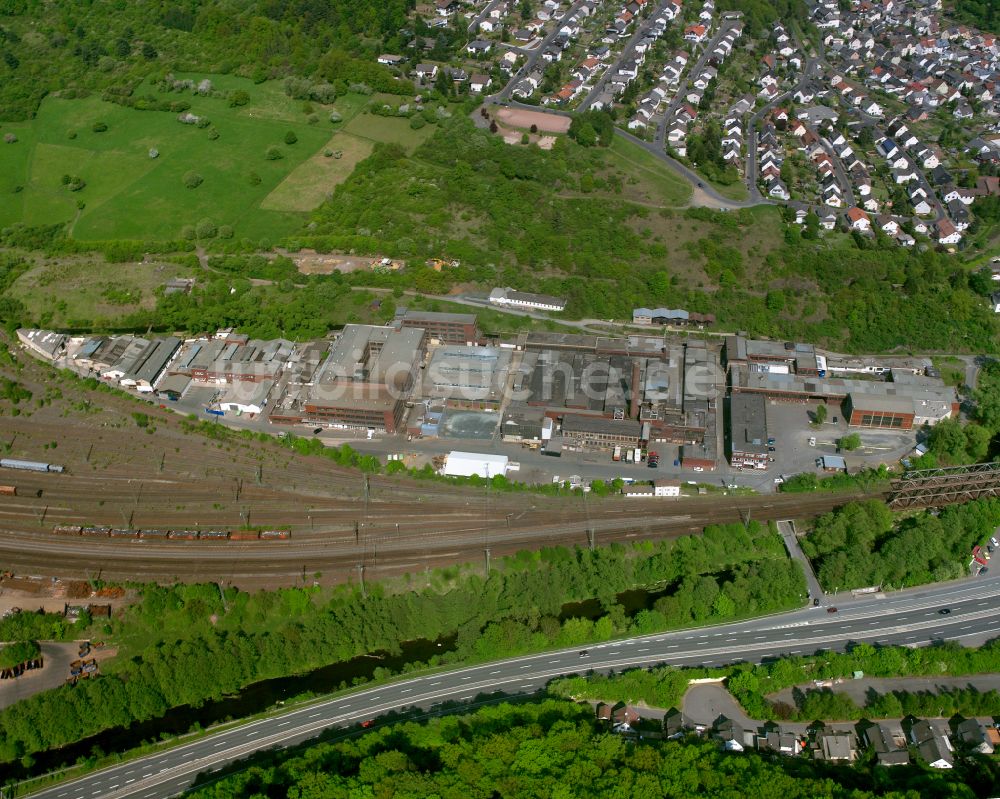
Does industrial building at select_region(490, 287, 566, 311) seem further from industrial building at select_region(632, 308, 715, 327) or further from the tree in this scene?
the tree

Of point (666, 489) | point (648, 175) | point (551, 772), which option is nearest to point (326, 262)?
point (648, 175)

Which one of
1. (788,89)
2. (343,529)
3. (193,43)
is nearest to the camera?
(343,529)

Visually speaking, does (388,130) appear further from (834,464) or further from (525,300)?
(834,464)

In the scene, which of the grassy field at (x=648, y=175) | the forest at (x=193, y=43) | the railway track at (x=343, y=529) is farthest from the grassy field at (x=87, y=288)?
the grassy field at (x=648, y=175)

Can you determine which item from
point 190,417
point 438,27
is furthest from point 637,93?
point 190,417

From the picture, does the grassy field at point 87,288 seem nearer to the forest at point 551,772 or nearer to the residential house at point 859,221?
the forest at point 551,772

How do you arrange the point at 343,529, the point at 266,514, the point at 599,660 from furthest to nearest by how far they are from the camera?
the point at 266,514
the point at 343,529
the point at 599,660

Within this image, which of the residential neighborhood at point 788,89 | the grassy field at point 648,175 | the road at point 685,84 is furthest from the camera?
the road at point 685,84
